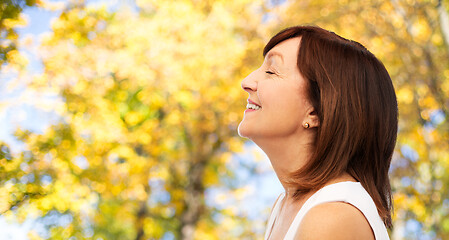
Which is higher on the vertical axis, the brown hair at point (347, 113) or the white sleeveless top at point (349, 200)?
the brown hair at point (347, 113)

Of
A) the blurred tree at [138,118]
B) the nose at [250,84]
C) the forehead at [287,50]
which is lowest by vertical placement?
the blurred tree at [138,118]

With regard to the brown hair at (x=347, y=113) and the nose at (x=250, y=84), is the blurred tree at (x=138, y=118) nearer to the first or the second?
the nose at (x=250, y=84)

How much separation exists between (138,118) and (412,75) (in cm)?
264

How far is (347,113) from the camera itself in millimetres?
921

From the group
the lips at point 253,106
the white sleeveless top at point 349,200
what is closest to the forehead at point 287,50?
the lips at point 253,106

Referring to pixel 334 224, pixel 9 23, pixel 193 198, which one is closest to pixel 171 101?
pixel 193 198

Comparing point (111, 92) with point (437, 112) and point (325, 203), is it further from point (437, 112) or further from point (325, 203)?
point (325, 203)

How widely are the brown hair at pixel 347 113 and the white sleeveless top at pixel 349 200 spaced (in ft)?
0.15

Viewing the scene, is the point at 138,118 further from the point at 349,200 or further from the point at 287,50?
the point at 349,200

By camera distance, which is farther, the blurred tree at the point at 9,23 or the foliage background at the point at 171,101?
the foliage background at the point at 171,101

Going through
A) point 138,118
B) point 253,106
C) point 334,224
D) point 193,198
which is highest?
point 253,106

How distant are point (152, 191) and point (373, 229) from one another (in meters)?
4.98

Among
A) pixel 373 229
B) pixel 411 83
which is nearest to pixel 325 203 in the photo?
pixel 373 229

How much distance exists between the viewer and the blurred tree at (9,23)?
5.43 ft
